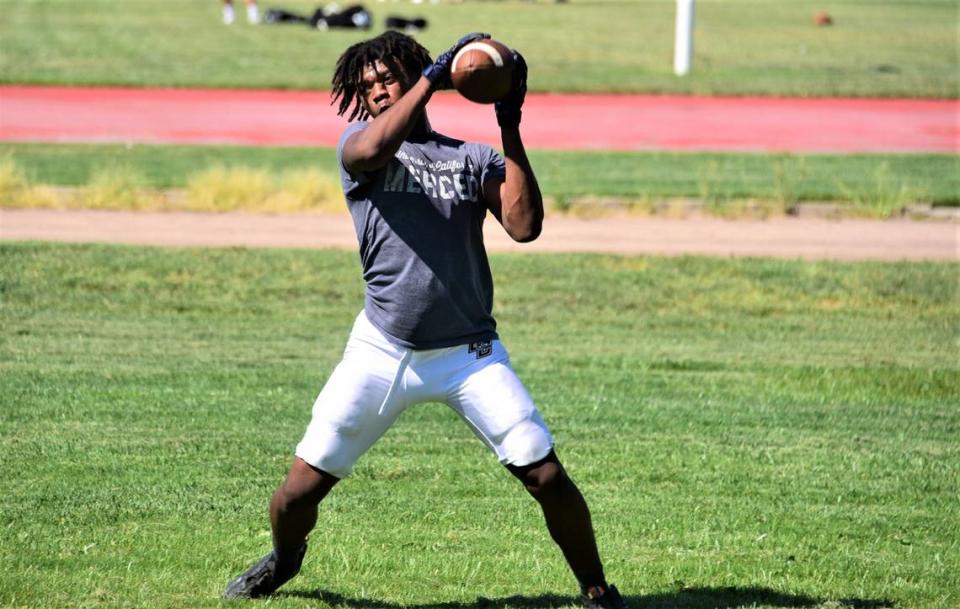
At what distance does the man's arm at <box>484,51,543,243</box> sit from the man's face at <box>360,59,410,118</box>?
39cm

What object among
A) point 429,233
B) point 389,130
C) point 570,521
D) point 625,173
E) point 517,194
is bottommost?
point 625,173

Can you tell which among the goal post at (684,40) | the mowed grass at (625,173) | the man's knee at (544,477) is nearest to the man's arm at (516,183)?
the man's knee at (544,477)

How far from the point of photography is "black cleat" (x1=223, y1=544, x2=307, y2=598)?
18.6ft

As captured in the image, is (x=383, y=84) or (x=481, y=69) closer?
(x=481, y=69)

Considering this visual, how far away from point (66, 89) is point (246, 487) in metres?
24.3

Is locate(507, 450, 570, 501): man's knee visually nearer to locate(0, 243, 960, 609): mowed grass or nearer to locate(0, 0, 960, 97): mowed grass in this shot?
locate(0, 243, 960, 609): mowed grass

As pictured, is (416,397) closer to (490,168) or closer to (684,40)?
(490,168)

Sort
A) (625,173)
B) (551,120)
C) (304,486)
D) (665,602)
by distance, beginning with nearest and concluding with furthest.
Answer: (304,486)
(665,602)
(625,173)
(551,120)

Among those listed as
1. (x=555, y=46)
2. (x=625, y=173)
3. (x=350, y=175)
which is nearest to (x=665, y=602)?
(x=350, y=175)

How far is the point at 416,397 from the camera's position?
17.4ft

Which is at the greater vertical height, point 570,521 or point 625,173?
point 570,521

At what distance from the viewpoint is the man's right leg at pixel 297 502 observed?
17.7ft

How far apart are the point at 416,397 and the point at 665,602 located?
4.57 ft

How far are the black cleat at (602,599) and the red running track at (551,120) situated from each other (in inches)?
697
